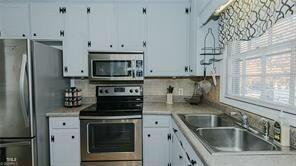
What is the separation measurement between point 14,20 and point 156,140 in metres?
2.42

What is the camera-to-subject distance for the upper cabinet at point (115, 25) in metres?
2.90

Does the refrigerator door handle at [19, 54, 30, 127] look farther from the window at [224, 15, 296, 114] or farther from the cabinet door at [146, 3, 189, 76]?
the window at [224, 15, 296, 114]

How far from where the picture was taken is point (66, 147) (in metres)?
2.58

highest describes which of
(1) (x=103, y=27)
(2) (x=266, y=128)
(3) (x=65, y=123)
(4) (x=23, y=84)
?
(1) (x=103, y=27)

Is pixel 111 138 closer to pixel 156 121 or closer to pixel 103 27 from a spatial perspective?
pixel 156 121

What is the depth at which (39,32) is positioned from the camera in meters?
2.88

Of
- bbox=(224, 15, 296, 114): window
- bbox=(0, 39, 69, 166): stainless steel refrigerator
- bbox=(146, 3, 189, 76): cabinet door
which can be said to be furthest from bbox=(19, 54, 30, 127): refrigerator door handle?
bbox=(224, 15, 296, 114): window

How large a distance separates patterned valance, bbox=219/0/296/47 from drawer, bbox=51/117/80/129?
1903mm

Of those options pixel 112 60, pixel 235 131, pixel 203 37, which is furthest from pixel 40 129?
pixel 203 37

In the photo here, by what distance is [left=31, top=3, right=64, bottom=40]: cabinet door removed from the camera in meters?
2.88

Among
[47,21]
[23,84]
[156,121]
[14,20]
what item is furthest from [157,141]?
[14,20]

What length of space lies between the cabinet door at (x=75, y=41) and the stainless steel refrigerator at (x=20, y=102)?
58 centimetres

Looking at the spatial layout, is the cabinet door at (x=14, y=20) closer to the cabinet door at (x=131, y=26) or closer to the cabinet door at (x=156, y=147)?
the cabinet door at (x=131, y=26)

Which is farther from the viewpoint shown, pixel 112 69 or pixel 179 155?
pixel 112 69
